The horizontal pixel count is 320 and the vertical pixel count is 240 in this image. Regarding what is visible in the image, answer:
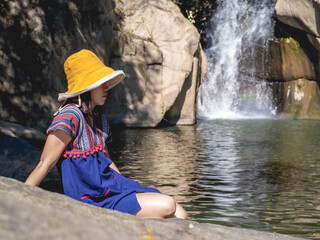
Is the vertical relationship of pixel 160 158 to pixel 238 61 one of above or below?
below

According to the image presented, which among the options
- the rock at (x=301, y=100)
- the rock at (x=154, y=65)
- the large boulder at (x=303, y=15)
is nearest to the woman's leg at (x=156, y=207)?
the rock at (x=154, y=65)

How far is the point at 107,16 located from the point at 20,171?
862cm

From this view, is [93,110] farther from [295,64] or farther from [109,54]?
[295,64]

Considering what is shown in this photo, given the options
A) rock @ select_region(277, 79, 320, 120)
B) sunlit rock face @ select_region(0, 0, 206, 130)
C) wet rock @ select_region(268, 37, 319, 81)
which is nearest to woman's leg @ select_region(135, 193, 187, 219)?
sunlit rock face @ select_region(0, 0, 206, 130)

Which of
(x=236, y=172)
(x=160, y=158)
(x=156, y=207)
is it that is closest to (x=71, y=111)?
(x=156, y=207)

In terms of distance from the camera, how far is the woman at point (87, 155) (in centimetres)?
280

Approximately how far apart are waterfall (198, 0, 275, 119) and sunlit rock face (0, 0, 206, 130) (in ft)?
11.3

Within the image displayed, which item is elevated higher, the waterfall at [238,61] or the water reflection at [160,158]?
the waterfall at [238,61]

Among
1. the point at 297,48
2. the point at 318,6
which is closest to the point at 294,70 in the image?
the point at 297,48

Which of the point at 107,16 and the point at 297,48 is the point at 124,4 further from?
the point at 297,48

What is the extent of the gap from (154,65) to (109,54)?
1.78 meters

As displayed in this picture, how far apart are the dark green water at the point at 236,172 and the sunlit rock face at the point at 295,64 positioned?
5985 millimetres

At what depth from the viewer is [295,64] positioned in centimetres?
1922

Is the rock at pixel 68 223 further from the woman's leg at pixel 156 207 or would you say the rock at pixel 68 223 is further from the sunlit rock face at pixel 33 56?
the sunlit rock face at pixel 33 56
